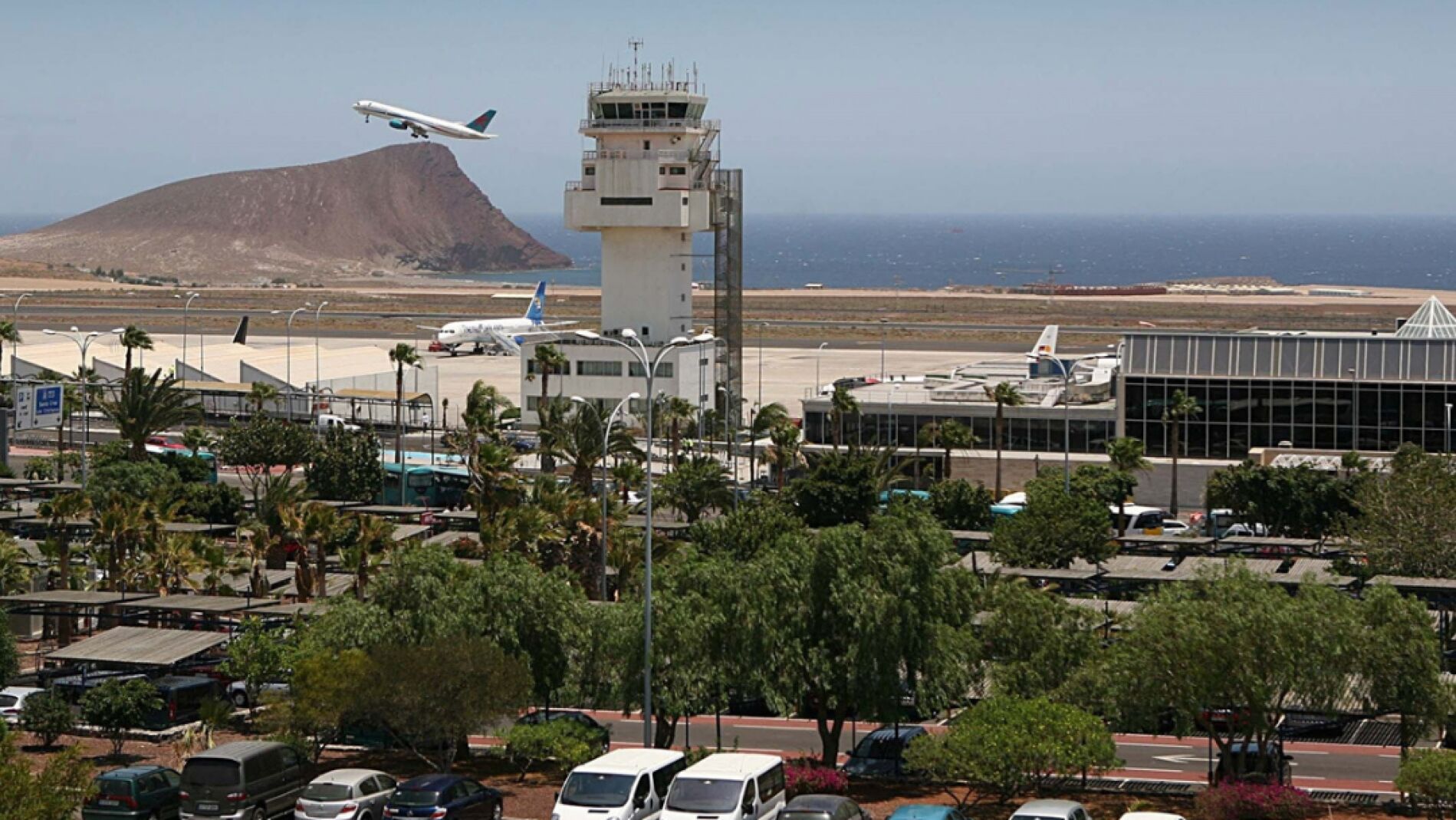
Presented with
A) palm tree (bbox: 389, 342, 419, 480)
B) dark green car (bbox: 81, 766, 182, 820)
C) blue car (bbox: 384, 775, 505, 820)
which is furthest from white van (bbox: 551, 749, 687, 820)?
palm tree (bbox: 389, 342, 419, 480)

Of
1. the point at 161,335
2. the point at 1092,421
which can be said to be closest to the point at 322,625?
the point at 1092,421

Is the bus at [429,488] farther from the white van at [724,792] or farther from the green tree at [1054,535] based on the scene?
the white van at [724,792]

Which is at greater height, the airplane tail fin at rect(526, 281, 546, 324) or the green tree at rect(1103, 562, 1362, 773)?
the airplane tail fin at rect(526, 281, 546, 324)

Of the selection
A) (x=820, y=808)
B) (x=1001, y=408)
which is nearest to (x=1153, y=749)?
(x=820, y=808)

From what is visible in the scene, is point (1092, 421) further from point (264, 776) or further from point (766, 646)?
point (264, 776)

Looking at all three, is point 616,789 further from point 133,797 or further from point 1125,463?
point 1125,463

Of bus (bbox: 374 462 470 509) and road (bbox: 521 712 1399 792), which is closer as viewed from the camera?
road (bbox: 521 712 1399 792)

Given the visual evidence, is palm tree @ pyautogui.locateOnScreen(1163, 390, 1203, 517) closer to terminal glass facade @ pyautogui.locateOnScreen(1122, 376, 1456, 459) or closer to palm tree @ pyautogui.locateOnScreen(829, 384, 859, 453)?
terminal glass facade @ pyautogui.locateOnScreen(1122, 376, 1456, 459)

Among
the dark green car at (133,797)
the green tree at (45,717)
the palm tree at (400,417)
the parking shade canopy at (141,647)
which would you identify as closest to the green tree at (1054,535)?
the parking shade canopy at (141,647)
